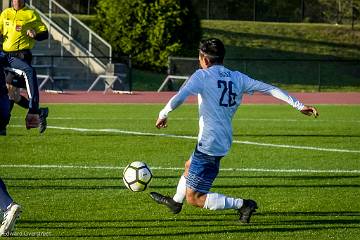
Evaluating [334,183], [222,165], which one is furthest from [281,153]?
[334,183]

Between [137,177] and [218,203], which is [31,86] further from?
[218,203]

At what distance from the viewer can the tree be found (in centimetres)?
4078

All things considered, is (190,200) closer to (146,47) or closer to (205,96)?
(205,96)

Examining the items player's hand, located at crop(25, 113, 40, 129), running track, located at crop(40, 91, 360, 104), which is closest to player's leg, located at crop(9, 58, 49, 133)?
player's hand, located at crop(25, 113, 40, 129)

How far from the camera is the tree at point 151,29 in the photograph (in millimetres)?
40781

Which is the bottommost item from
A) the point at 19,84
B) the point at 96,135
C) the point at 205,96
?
the point at 96,135

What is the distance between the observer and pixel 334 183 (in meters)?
12.5

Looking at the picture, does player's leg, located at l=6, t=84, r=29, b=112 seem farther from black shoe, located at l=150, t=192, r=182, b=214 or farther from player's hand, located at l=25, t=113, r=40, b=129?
black shoe, located at l=150, t=192, r=182, b=214

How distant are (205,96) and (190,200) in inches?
40.2

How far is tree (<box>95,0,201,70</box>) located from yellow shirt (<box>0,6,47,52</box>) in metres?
23.2

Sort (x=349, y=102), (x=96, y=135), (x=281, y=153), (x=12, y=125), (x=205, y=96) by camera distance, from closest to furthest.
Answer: (x=205, y=96) < (x=281, y=153) < (x=96, y=135) < (x=12, y=125) < (x=349, y=102)

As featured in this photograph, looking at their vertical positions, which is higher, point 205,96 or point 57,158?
point 205,96

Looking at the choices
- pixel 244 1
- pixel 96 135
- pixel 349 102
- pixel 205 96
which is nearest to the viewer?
pixel 205 96

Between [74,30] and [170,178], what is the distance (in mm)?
28237
